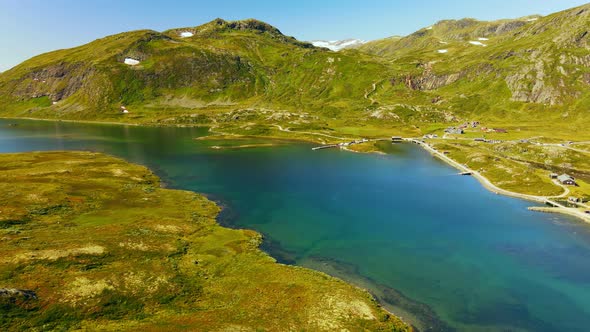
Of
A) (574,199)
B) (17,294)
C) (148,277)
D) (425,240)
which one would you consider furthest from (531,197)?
(17,294)

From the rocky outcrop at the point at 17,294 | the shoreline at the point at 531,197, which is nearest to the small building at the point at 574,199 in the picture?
the shoreline at the point at 531,197

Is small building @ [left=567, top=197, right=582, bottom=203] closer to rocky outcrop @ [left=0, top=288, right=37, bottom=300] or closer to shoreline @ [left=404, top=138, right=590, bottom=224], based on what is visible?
shoreline @ [left=404, top=138, right=590, bottom=224]

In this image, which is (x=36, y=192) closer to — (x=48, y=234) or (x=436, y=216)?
(x=48, y=234)

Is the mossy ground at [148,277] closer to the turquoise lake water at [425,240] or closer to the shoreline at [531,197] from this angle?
the turquoise lake water at [425,240]

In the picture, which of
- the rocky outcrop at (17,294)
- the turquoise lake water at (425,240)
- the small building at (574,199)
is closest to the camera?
the rocky outcrop at (17,294)

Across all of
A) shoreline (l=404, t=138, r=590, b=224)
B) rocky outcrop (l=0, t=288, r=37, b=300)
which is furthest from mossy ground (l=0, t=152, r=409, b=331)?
shoreline (l=404, t=138, r=590, b=224)

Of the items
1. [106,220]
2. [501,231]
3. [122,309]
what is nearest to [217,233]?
[106,220]

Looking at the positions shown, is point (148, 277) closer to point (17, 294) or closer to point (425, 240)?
point (17, 294)
